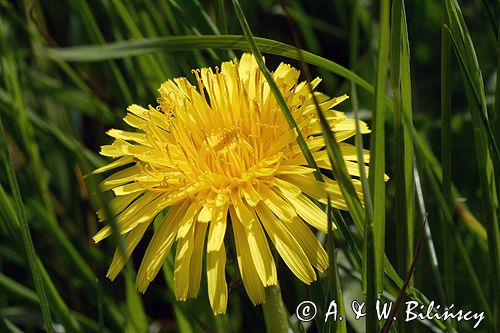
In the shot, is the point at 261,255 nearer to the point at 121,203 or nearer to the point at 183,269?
the point at 183,269

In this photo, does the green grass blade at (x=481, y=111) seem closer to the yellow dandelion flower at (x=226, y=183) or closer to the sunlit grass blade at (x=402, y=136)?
the sunlit grass blade at (x=402, y=136)

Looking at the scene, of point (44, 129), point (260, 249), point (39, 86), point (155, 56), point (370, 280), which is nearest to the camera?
point (370, 280)

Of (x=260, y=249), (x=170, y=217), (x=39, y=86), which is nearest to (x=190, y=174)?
(x=170, y=217)

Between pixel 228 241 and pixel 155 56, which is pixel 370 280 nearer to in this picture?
pixel 228 241

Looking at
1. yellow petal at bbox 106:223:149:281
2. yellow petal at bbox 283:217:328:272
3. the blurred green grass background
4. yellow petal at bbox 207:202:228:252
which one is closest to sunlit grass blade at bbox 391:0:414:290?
the blurred green grass background

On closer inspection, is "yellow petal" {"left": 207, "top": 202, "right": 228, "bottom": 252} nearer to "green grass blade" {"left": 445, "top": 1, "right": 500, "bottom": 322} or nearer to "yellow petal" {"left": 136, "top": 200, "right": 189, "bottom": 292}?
"yellow petal" {"left": 136, "top": 200, "right": 189, "bottom": 292}

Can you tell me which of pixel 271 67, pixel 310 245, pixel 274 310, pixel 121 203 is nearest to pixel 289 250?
pixel 310 245

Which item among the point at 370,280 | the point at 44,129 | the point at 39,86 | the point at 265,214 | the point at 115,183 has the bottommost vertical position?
the point at 370,280
